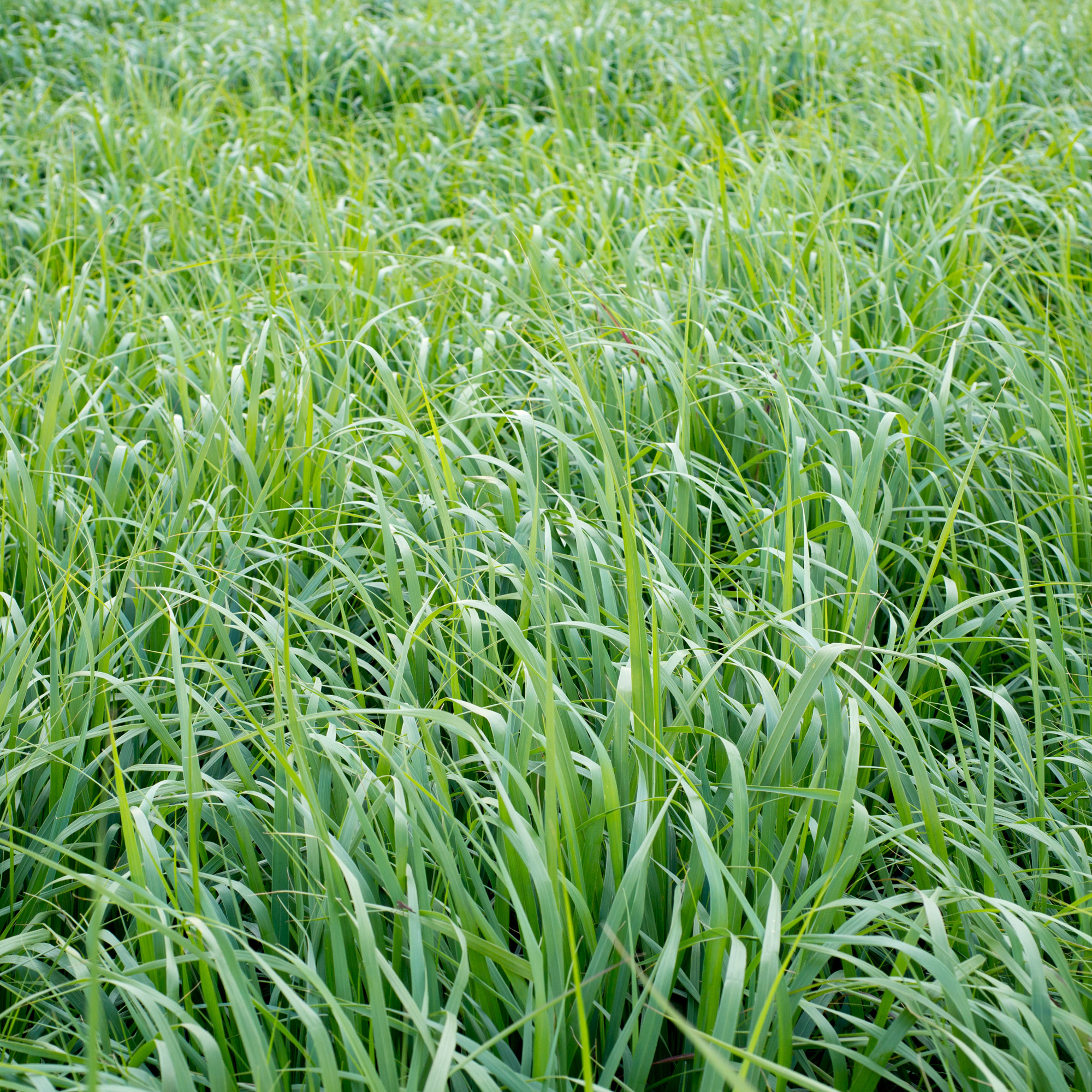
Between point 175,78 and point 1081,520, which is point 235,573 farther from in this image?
point 175,78

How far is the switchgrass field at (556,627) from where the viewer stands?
915 mm

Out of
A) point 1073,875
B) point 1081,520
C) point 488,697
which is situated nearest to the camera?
point 1073,875

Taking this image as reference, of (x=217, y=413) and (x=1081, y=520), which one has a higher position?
(x=217, y=413)

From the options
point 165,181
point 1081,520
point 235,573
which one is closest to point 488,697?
point 235,573

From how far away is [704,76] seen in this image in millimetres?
4152

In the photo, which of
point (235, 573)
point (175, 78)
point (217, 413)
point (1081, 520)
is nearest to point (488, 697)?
point (235, 573)

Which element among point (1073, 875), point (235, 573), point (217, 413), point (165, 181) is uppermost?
point (165, 181)

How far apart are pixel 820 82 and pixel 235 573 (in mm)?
3961

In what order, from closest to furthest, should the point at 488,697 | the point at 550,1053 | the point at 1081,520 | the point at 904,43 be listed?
the point at 550,1053, the point at 488,697, the point at 1081,520, the point at 904,43

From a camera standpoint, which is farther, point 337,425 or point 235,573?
point 337,425

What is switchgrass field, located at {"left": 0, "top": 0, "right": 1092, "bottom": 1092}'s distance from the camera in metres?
0.91

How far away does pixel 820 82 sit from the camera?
164 inches

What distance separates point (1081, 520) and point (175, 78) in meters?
4.63

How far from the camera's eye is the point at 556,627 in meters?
A: 1.34
